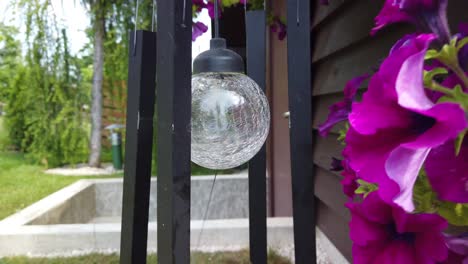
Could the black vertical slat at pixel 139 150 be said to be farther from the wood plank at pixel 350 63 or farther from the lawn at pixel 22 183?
the lawn at pixel 22 183

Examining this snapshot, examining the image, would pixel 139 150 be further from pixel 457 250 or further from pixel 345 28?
pixel 345 28

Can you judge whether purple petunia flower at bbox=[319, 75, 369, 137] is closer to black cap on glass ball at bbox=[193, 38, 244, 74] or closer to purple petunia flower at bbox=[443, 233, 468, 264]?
black cap on glass ball at bbox=[193, 38, 244, 74]

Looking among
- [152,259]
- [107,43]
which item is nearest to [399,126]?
[152,259]

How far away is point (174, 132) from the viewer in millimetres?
546

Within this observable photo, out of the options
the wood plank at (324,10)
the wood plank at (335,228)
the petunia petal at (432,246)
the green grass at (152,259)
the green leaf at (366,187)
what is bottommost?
the green grass at (152,259)

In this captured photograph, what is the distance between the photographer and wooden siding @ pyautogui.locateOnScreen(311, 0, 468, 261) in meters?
1.17

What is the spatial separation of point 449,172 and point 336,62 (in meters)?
1.30

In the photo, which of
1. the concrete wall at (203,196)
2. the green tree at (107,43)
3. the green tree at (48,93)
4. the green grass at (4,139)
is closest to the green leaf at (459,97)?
the concrete wall at (203,196)

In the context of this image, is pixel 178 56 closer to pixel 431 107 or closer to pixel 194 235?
pixel 431 107

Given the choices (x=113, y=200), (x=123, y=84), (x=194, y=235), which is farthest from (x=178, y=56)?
(x=123, y=84)

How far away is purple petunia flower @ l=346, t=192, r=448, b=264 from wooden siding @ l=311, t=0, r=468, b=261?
0.72 m

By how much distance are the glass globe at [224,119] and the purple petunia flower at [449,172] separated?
1.29 ft

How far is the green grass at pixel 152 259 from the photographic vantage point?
178 centimetres

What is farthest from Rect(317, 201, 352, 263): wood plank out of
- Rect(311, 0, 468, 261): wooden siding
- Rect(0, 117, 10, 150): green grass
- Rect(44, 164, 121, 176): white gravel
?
Rect(0, 117, 10, 150): green grass
